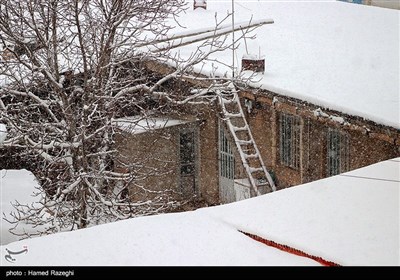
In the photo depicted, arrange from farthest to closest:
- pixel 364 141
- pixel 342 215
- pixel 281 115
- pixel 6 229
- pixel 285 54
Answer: pixel 285 54 → pixel 281 115 → pixel 364 141 → pixel 6 229 → pixel 342 215

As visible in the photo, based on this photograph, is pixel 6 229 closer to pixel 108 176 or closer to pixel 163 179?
pixel 108 176

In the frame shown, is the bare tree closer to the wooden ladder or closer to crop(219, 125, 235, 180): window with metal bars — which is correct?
the wooden ladder

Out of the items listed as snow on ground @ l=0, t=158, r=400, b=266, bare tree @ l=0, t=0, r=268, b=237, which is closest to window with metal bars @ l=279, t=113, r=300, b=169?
bare tree @ l=0, t=0, r=268, b=237

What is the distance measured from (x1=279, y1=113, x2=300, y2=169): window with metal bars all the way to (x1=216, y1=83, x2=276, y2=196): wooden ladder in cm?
60

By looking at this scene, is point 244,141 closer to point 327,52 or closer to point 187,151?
point 327,52

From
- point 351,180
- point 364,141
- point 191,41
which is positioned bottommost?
point 364,141

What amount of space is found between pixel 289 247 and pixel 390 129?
554 centimetres

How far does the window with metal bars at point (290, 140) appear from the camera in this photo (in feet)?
44.5

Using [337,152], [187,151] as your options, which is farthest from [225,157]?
[337,152]

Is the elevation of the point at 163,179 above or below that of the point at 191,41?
below

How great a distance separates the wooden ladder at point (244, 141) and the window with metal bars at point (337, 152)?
1304mm

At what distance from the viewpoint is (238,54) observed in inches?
607

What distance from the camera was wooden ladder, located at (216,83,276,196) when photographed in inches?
506

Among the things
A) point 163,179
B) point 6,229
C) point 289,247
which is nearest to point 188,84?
point 163,179
